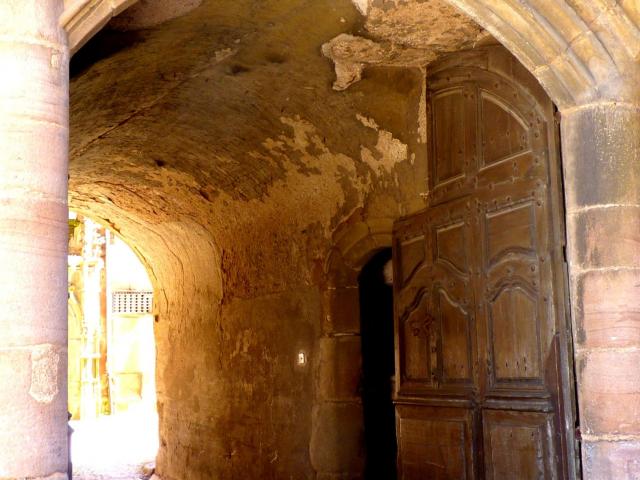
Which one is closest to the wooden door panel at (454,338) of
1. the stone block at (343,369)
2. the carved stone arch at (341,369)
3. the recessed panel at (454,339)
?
the recessed panel at (454,339)

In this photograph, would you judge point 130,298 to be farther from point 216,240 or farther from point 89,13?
point 89,13

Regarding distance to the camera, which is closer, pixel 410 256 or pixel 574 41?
pixel 574 41

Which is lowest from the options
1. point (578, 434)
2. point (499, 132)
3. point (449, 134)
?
point (578, 434)

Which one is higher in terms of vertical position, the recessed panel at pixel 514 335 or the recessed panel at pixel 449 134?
the recessed panel at pixel 449 134

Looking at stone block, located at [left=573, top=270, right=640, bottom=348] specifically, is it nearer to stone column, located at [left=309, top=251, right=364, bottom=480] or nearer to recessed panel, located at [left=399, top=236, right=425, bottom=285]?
recessed panel, located at [left=399, top=236, right=425, bottom=285]

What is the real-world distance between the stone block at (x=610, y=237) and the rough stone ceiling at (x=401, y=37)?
5.75ft

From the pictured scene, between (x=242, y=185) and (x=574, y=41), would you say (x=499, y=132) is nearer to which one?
(x=574, y=41)

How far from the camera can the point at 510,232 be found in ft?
16.6

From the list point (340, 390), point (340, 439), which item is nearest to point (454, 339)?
point (340, 390)

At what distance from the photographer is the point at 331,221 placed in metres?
7.25

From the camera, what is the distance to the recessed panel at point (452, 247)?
5.50 m

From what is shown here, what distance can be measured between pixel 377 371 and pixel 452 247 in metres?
1.93

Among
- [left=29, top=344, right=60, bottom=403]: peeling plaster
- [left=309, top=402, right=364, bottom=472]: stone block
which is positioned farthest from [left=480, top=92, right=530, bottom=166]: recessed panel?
[left=29, top=344, right=60, bottom=403]: peeling plaster

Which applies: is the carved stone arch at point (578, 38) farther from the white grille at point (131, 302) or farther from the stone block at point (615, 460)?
the white grille at point (131, 302)
